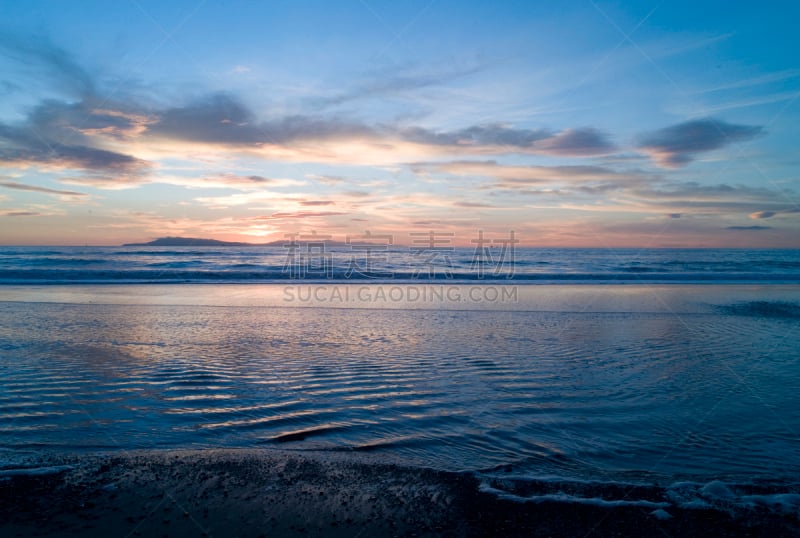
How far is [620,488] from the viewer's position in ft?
11.9

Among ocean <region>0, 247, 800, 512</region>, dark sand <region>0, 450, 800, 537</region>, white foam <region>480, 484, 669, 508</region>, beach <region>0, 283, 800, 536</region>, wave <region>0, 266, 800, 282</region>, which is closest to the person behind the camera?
dark sand <region>0, 450, 800, 537</region>

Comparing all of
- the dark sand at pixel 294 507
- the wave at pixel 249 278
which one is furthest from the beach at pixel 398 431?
the wave at pixel 249 278

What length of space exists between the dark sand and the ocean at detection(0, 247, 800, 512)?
0.82 ft

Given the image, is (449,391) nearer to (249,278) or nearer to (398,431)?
(398,431)

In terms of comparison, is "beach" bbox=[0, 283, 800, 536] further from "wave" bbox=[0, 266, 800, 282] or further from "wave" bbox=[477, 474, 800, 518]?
"wave" bbox=[0, 266, 800, 282]

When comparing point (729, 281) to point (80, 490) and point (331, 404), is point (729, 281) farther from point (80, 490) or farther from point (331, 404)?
point (80, 490)

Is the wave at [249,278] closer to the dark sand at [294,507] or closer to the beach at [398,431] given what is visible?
the beach at [398,431]

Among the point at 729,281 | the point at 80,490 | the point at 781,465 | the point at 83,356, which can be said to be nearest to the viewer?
the point at 80,490

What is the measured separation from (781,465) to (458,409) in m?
3.02

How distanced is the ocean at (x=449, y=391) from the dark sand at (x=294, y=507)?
9.8 inches

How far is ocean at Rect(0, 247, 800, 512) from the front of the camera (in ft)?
13.6

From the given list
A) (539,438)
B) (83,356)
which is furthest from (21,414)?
(539,438)

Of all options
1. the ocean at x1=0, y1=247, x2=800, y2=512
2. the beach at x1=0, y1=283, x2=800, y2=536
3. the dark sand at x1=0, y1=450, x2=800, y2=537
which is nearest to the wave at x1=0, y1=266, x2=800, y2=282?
the ocean at x1=0, y1=247, x2=800, y2=512

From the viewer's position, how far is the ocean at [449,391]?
4152mm
